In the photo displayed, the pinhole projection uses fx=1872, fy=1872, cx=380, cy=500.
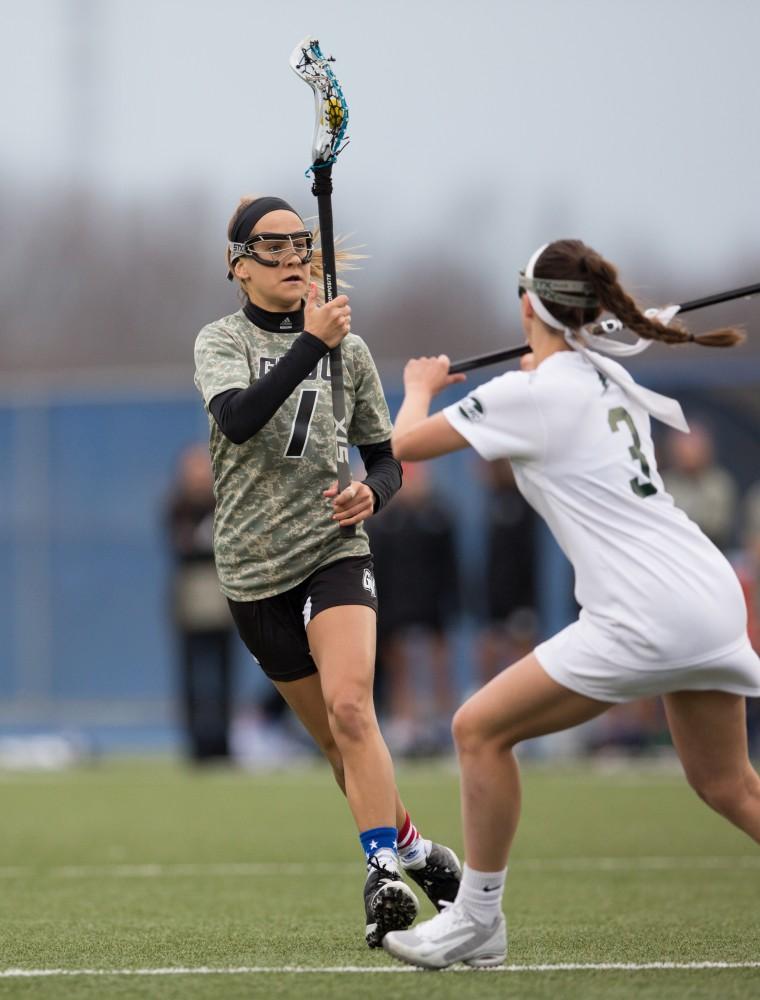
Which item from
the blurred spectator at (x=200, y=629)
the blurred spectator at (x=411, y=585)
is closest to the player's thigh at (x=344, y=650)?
the blurred spectator at (x=200, y=629)

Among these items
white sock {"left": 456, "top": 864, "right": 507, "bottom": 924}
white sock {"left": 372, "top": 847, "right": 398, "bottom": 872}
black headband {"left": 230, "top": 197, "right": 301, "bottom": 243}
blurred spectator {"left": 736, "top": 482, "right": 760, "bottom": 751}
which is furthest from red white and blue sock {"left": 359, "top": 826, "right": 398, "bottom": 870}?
blurred spectator {"left": 736, "top": 482, "right": 760, "bottom": 751}

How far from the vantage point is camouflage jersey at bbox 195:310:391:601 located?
5.76 m

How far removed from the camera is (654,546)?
4.68 m

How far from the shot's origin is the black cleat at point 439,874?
5.85 m

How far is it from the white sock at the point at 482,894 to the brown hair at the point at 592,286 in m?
1.46

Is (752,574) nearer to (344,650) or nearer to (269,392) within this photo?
(344,650)

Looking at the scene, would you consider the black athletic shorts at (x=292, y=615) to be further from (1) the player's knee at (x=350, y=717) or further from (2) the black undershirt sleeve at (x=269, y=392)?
(2) the black undershirt sleeve at (x=269, y=392)

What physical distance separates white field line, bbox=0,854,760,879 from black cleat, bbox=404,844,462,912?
6.48 ft

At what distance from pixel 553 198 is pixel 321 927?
17370mm

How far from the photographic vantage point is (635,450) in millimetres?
4773

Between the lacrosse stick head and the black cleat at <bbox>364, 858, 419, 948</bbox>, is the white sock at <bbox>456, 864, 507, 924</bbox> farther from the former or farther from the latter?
the lacrosse stick head

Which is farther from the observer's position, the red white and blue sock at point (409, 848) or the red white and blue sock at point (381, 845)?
the red white and blue sock at point (409, 848)

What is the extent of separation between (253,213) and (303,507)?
98 cm

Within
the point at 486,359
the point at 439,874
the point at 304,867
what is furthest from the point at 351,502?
the point at 304,867
